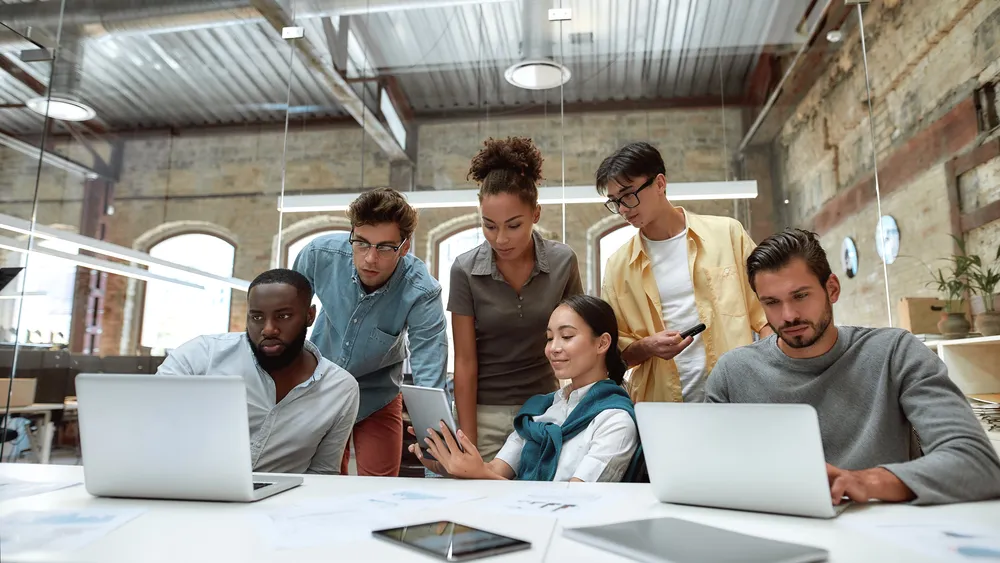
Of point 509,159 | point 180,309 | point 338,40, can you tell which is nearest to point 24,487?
point 509,159

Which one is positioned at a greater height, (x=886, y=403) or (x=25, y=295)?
(x=25, y=295)

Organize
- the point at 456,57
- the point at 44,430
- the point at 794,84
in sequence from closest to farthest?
the point at 44,430 < the point at 794,84 < the point at 456,57

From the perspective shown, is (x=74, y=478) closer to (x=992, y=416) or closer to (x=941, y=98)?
(x=992, y=416)

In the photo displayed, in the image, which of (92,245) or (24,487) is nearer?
(24,487)

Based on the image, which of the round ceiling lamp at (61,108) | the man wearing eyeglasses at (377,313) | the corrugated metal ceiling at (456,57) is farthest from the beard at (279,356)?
the corrugated metal ceiling at (456,57)

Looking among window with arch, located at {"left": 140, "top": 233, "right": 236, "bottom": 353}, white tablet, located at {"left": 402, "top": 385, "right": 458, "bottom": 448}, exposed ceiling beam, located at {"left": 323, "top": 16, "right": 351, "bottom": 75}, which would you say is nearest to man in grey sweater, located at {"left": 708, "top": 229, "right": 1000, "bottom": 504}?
white tablet, located at {"left": 402, "top": 385, "right": 458, "bottom": 448}

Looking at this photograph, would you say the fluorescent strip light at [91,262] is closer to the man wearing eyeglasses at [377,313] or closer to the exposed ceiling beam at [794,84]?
the man wearing eyeglasses at [377,313]

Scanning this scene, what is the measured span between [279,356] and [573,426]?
2.75 feet

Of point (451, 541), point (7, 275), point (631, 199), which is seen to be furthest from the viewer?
point (7, 275)

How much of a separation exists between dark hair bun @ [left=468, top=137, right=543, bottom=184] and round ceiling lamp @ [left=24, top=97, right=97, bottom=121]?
10.00ft

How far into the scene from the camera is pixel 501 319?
6.72ft

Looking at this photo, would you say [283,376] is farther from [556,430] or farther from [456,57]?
[456,57]

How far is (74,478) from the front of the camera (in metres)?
1.35

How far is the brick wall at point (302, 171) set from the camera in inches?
185
